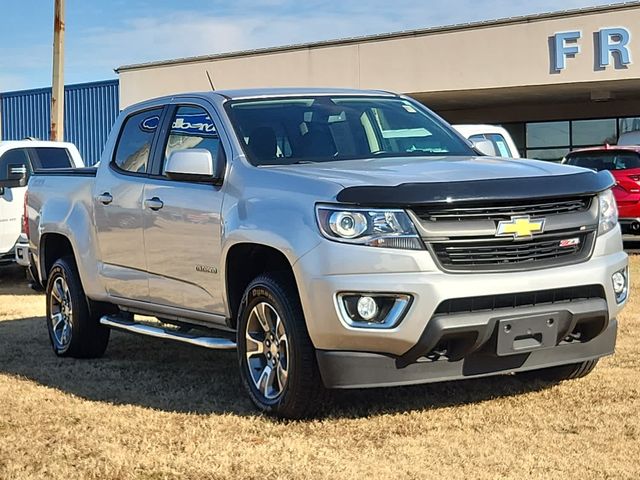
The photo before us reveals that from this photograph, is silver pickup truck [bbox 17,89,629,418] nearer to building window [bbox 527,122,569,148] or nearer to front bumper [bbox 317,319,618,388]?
front bumper [bbox 317,319,618,388]

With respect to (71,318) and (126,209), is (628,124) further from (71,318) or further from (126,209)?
(126,209)

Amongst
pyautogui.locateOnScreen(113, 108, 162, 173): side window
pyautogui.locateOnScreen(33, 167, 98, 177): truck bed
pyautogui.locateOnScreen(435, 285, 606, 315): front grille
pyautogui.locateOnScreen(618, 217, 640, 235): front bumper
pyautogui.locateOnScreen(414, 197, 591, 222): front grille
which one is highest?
pyautogui.locateOnScreen(113, 108, 162, 173): side window

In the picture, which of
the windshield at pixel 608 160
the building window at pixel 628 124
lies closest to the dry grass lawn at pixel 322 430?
the windshield at pixel 608 160

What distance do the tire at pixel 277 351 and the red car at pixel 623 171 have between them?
10.5m

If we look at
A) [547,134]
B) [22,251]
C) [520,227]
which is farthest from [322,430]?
[547,134]

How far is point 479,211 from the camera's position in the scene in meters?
4.86

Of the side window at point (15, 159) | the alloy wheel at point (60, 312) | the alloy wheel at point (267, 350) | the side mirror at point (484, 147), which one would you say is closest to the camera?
the alloy wheel at point (267, 350)

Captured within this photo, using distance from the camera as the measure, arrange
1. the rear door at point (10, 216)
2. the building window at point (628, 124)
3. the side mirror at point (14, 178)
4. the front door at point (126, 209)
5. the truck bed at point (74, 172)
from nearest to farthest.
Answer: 1. the front door at point (126, 209)
2. the truck bed at point (74, 172)
3. the side mirror at point (14, 178)
4. the rear door at point (10, 216)
5. the building window at point (628, 124)

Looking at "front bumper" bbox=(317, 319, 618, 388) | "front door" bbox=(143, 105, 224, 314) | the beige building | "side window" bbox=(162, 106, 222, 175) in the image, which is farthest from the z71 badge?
the beige building

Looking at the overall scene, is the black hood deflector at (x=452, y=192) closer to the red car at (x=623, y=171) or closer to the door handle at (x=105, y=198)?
the door handle at (x=105, y=198)

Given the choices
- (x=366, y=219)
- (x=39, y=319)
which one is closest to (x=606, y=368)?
(x=366, y=219)

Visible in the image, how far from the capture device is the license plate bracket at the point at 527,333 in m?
4.90

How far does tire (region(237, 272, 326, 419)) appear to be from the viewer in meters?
5.07

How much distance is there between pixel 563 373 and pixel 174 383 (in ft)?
Answer: 7.95
